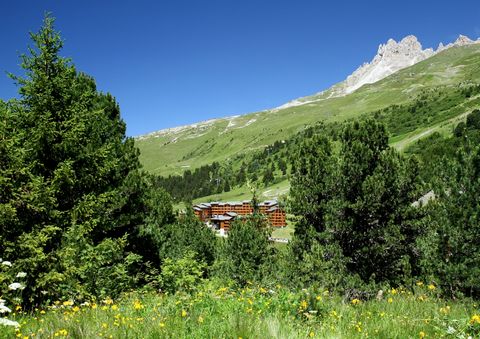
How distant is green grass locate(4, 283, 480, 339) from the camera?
15.0 ft

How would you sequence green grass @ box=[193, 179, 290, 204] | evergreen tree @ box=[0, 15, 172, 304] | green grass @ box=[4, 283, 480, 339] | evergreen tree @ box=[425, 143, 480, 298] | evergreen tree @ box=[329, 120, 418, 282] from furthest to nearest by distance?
green grass @ box=[193, 179, 290, 204] < evergreen tree @ box=[329, 120, 418, 282] < evergreen tree @ box=[425, 143, 480, 298] < evergreen tree @ box=[0, 15, 172, 304] < green grass @ box=[4, 283, 480, 339]

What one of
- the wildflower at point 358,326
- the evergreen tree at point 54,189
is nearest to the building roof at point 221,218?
the evergreen tree at point 54,189

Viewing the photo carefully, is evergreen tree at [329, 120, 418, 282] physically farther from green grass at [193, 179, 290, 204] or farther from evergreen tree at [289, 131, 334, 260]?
green grass at [193, 179, 290, 204]

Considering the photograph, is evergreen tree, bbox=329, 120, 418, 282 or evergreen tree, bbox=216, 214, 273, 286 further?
evergreen tree, bbox=216, 214, 273, 286


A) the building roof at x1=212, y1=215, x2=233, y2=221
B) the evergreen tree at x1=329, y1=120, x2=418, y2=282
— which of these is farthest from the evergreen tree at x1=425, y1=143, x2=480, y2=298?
the building roof at x1=212, y1=215, x2=233, y2=221

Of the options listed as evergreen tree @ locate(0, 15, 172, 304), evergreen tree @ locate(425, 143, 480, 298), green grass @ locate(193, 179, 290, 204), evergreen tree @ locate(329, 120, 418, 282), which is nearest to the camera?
evergreen tree @ locate(0, 15, 172, 304)

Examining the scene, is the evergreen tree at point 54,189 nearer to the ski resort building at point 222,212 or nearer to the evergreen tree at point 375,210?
the evergreen tree at point 375,210

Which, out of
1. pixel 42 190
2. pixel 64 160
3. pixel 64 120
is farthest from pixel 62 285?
pixel 64 120

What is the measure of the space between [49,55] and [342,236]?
15471 mm

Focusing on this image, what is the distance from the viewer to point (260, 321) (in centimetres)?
474

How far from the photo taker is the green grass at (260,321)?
457 cm

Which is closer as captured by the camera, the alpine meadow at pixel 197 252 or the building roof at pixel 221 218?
the alpine meadow at pixel 197 252

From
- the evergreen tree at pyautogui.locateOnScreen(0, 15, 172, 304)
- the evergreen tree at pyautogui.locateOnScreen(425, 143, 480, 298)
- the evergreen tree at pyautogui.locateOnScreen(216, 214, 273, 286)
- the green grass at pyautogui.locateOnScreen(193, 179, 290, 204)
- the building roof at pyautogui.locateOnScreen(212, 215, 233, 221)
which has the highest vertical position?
the evergreen tree at pyautogui.locateOnScreen(0, 15, 172, 304)

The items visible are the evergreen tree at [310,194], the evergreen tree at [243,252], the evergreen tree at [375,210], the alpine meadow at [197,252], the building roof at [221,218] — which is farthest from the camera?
the building roof at [221,218]
